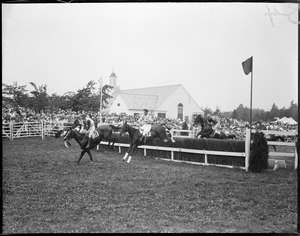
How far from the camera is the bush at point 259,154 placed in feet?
22.3

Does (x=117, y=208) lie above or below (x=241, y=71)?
below

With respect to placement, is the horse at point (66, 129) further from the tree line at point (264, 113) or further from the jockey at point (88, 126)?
the tree line at point (264, 113)

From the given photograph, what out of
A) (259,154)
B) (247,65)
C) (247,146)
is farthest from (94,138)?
(247,65)

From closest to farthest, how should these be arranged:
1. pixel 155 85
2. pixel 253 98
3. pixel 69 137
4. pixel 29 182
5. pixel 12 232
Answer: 1. pixel 12 232
2. pixel 29 182
3. pixel 253 98
4. pixel 155 85
5. pixel 69 137

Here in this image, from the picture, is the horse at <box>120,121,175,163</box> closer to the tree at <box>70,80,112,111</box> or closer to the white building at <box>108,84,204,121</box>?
the white building at <box>108,84,204,121</box>

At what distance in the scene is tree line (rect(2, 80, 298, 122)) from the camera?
567 centimetres

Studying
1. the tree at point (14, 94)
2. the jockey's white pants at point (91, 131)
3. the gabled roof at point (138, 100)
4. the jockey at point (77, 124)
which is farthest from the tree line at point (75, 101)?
the jockey's white pants at point (91, 131)

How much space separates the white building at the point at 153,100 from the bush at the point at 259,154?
1713 millimetres

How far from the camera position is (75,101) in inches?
257

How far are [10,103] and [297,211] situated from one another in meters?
6.15

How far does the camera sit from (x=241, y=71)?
5.91 meters

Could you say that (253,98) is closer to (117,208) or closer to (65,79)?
(117,208)

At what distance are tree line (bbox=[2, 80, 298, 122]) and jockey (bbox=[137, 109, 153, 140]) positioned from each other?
1.45 meters

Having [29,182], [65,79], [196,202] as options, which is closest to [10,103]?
[65,79]
